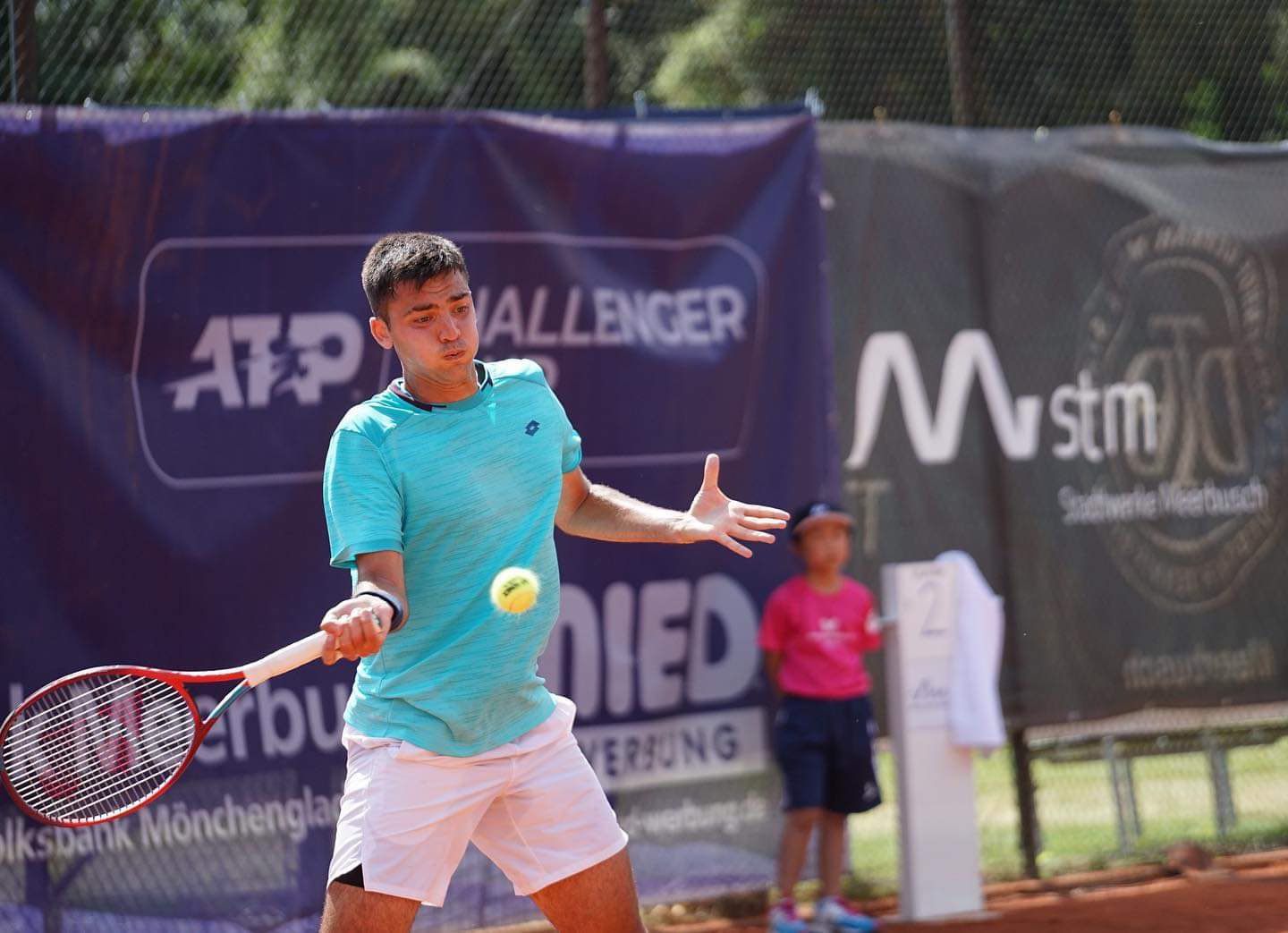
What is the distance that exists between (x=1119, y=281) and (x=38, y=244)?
156 inches

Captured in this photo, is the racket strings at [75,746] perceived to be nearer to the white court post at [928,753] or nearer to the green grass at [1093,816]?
the white court post at [928,753]

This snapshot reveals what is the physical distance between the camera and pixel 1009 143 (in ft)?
21.6

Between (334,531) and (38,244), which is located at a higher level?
(38,244)

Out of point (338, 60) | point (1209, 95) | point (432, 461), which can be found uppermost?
point (338, 60)

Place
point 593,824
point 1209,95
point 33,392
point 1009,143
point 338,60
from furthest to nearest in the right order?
point 338,60 < point 1209,95 < point 1009,143 < point 33,392 < point 593,824

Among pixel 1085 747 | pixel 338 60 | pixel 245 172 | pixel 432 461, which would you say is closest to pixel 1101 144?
pixel 1085 747

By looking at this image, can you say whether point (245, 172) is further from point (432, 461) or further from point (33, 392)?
point (432, 461)

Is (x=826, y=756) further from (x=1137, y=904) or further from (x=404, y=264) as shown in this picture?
(x=404, y=264)

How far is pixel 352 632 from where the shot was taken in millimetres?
2859

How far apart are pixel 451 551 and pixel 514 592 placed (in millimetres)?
173

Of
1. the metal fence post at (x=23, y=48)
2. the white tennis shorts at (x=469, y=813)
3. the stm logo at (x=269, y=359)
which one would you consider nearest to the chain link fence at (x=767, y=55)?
the metal fence post at (x=23, y=48)

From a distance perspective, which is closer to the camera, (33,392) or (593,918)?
(593,918)

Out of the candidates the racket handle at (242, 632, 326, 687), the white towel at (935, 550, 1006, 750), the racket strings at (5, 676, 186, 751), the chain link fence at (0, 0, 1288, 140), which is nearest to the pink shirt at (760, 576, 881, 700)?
the white towel at (935, 550, 1006, 750)

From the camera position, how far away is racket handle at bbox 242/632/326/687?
116 inches
